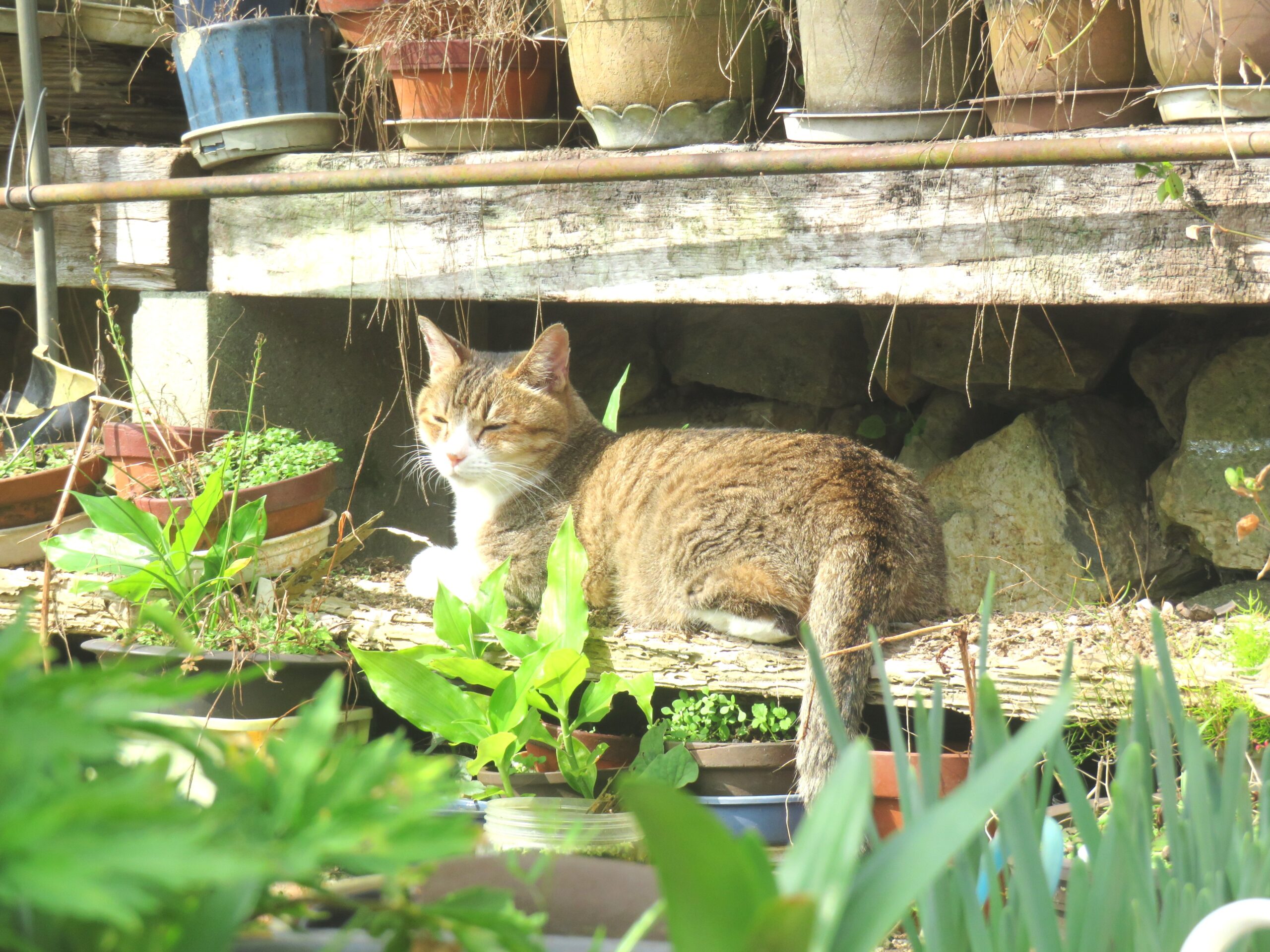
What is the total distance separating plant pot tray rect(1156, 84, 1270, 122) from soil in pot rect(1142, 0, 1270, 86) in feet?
0.06

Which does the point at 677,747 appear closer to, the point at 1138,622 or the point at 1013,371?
the point at 1138,622

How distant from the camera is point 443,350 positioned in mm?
2916

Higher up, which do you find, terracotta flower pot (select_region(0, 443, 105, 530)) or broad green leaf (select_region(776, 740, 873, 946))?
broad green leaf (select_region(776, 740, 873, 946))

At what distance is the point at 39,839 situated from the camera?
0.35 metres

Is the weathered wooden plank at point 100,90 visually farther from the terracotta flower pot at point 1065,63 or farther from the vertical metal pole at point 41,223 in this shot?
the terracotta flower pot at point 1065,63

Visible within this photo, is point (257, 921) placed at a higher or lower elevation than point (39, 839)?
lower

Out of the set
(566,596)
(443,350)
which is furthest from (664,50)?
(566,596)

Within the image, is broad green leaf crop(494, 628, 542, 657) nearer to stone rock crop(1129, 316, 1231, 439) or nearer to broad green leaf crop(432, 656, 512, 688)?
broad green leaf crop(432, 656, 512, 688)

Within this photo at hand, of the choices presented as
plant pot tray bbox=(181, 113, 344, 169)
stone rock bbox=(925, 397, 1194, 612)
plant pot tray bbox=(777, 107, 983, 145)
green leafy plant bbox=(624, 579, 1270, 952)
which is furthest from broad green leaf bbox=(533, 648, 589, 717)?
plant pot tray bbox=(181, 113, 344, 169)

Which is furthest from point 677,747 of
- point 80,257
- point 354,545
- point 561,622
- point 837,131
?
point 80,257

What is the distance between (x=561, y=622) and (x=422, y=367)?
181 cm

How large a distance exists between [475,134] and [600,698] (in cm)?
159

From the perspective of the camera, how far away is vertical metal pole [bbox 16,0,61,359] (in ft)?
9.78

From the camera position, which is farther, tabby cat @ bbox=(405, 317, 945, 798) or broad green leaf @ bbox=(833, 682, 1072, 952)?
tabby cat @ bbox=(405, 317, 945, 798)
